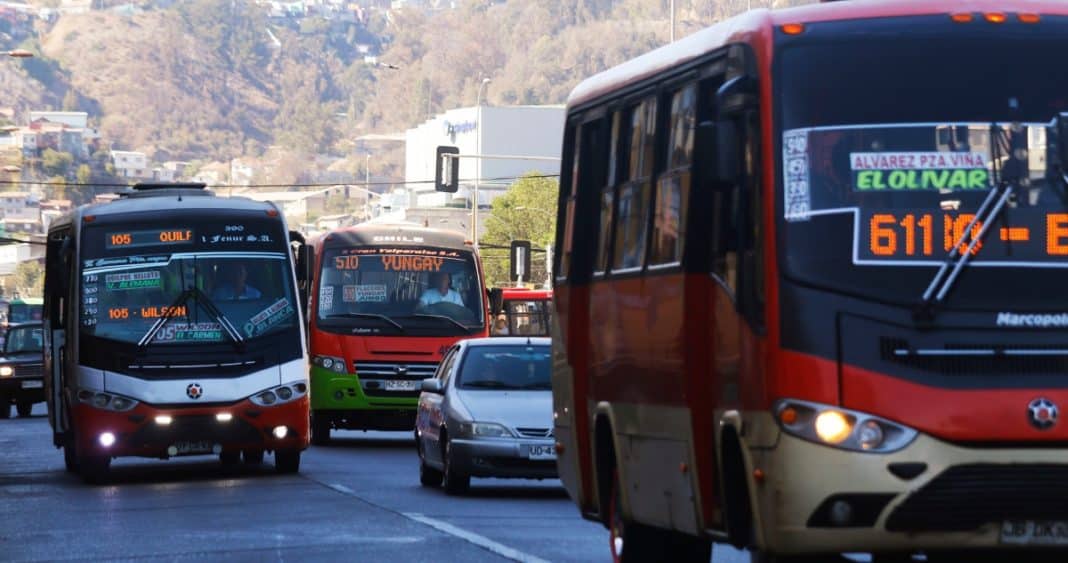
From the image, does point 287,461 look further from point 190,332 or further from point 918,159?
point 918,159

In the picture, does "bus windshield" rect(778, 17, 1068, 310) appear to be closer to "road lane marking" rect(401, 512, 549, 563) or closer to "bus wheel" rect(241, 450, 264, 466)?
"road lane marking" rect(401, 512, 549, 563)

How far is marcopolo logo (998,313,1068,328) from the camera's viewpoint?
8.88 m

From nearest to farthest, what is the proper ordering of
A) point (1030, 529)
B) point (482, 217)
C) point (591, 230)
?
point (1030, 529)
point (591, 230)
point (482, 217)

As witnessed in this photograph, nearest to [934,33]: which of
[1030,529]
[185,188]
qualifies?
[1030,529]

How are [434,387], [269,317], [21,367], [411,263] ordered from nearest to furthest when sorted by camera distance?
[434,387] < [269,317] < [411,263] < [21,367]

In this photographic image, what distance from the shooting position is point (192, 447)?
22953 millimetres

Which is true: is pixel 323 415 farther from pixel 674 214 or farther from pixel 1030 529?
pixel 1030 529

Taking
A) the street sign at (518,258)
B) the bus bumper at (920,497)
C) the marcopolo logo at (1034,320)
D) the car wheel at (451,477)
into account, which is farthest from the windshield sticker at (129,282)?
the marcopolo logo at (1034,320)

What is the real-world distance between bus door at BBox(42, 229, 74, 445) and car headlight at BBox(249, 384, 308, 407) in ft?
6.43

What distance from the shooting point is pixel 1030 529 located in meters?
8.78

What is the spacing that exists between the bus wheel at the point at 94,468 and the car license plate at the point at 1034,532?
1547 cm

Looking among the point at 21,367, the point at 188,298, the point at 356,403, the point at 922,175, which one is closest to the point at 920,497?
the point at 922,175

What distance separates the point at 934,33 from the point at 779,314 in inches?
53.5

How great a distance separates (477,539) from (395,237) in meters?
16.2
